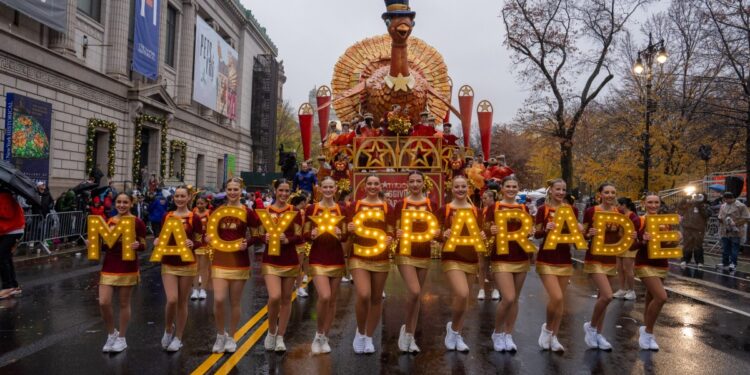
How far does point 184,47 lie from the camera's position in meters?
33.2

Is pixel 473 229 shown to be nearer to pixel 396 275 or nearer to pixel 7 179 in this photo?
pixel 396 275

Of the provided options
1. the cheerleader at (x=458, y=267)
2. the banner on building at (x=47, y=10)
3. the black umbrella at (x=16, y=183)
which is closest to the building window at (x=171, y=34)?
the banner on building at (x=47, y=10)

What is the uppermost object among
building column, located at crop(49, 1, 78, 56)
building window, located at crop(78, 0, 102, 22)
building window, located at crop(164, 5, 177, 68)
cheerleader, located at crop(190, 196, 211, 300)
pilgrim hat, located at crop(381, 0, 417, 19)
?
building window, located at crop(164, 5, 177, 68)

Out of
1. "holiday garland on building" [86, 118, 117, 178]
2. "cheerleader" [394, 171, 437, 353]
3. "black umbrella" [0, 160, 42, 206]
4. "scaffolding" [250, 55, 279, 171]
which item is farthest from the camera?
"scaffolding" [250, 55, 279, 171]

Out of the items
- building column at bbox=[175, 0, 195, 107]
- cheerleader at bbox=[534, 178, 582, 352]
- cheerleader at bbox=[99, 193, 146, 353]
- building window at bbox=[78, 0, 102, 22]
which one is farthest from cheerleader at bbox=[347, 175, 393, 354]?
building column at bbox=[175, 0, 195, 107]

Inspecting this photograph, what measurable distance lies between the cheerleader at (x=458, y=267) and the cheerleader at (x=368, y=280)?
64 cm

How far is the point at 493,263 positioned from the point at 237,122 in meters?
43.4

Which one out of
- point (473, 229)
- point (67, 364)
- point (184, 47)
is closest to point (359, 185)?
point (473, 229)

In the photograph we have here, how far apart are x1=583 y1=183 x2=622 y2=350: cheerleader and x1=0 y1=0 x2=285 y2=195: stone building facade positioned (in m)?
18.4

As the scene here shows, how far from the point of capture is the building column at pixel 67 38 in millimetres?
20062

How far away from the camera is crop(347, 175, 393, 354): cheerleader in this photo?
213 inches

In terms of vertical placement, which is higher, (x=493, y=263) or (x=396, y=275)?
(x=493, y=263)

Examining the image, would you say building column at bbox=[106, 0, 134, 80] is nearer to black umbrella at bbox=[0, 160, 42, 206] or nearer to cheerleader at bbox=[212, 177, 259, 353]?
black umbrella at bbox=[0, 160, 42, 206]

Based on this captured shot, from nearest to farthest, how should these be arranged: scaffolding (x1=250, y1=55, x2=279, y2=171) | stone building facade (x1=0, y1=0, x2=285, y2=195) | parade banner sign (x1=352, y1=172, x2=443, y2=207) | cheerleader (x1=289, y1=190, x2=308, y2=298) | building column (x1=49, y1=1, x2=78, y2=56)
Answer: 1. cheerleader (x1=289, y1=190, x2=308, y2=298)
2. parade banner sign (x1=352, y1=172, x2=443, y2=207)
3. stone building facade (x1=0, y1=0, x2=285, y2=195)
4. building column (x1=49, y1=1, x2=78, y2=56)
5. scaffolding (x1=250, y1=55, x2=279, y2=171)
